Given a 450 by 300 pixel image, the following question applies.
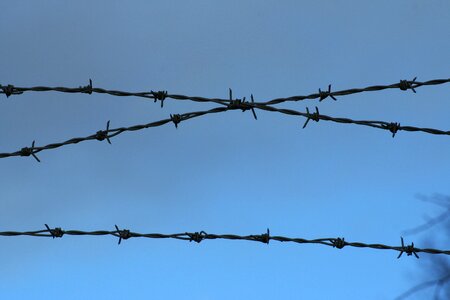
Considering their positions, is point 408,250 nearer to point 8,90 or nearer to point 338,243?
point 338,243

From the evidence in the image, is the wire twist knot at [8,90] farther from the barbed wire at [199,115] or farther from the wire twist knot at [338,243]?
the wire twist knot at [338,243]

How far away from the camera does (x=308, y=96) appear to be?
480 cm

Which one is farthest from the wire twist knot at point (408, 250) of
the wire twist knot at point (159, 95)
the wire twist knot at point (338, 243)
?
the wire twist knot at point (159, 95)

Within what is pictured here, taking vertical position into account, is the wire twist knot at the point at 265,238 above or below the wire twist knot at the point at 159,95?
below

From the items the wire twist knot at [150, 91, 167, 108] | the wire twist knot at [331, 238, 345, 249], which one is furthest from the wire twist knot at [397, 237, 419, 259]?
the wire twist knot at [150, 91, 167, 108]

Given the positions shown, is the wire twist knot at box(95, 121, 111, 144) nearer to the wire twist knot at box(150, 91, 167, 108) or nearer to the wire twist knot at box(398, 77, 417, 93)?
the wire twist knot at box(150, 91, 167, 108)

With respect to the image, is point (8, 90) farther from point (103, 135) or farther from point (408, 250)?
point (408, 250)

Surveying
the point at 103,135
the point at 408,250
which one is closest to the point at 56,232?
the point at 103,135

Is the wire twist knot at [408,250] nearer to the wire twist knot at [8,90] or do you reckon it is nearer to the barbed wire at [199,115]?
the barbed wire at [199,115]

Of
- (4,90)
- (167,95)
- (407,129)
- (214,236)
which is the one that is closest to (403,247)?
(407,129)

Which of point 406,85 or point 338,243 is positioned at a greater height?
point 406,85

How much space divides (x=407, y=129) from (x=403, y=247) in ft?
1.73

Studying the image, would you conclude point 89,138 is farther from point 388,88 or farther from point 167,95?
point 388,88

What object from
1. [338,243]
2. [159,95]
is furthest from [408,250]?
[159,95]
